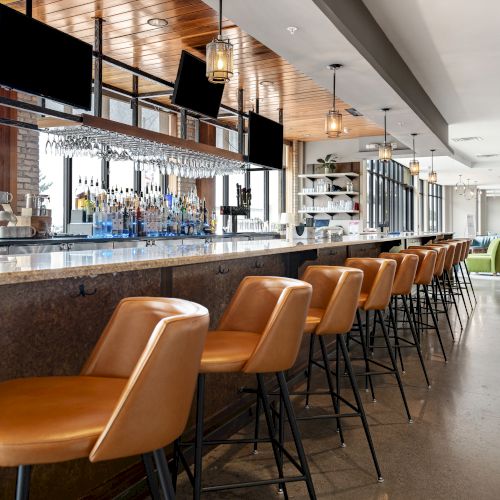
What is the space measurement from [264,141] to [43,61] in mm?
3654

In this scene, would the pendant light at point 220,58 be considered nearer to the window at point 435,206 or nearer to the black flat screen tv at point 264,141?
the black flat screen tv at point 264,141

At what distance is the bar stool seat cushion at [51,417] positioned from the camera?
1.21 meters

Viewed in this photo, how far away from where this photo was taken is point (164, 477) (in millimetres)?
1367

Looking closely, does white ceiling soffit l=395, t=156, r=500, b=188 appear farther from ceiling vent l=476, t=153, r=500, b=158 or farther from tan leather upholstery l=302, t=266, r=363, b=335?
tan leather upholstery l=302, t=266, r=363, b=335

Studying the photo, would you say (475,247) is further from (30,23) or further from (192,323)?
(192,323)

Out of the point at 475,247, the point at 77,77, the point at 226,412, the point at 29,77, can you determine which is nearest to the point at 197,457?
the point at 226,412

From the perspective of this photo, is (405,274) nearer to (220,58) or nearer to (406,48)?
(220,58)

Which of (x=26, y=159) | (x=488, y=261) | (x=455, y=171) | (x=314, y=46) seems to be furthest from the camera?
(x=455, y=171)

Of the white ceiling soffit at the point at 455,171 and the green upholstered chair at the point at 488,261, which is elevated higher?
the white ceiling soffit at the point at 455,171

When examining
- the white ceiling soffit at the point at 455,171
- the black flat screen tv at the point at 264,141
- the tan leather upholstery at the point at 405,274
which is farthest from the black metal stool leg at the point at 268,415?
the white ceiling soffit at the point at 455,171

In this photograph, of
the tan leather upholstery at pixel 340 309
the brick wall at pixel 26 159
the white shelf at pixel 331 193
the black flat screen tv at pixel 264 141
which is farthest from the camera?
the white shelf at pixel 331 193

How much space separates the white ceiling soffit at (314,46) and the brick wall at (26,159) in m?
2.78

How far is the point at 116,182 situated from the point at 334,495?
19.2 ft

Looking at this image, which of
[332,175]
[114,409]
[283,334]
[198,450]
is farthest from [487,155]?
[114,409]
